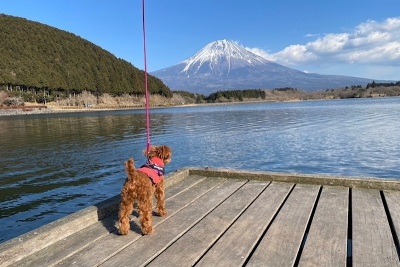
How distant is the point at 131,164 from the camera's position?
3020 millimetres

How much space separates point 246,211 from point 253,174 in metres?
1.44

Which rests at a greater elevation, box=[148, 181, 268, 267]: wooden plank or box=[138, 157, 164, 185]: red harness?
box=[138, 157, 164, 185]: red harness

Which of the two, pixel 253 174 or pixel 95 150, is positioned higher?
pixel 253 174

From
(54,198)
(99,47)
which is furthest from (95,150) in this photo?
(99,47)

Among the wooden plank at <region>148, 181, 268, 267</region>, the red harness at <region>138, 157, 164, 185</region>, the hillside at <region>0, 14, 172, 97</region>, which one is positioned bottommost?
the wooden plank at <region>148, 181, 268, 267</region>

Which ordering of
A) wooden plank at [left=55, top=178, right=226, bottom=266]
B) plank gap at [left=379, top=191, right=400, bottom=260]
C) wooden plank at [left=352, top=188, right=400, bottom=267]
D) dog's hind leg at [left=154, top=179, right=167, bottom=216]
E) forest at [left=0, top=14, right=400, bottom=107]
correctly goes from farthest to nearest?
forest at [left=0, top=14, right=400, bottom=107]
dog's hind leg at [left=154, top=179, right=167, bottom=216]
plank gap at [left=379, top=191, right=400, bottom=260]
wooden plank at [left=55, top=178, right=226, bottom=266]
wooden plank at [left=352, top=188, right=400, bottom=267]

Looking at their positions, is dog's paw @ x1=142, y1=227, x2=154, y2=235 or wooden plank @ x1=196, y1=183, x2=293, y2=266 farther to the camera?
dog's paw @ x1=142, y1=227, x2=154, y2=235

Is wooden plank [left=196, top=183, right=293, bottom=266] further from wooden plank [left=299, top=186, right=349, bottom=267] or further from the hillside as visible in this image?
the hillside

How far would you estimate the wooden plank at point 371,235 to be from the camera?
2.43 m

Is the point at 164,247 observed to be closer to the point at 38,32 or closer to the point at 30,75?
the point at 30,75

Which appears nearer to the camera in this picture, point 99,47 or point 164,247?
point 164,247

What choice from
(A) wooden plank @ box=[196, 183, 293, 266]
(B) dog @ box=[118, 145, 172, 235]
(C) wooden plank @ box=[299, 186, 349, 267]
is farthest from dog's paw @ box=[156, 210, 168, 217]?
(C) wooden plank @ box=[299, 186, 349, 267]

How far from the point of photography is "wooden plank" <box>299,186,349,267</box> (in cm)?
246

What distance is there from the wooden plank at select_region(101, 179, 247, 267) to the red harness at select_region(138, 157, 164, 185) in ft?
1.57
